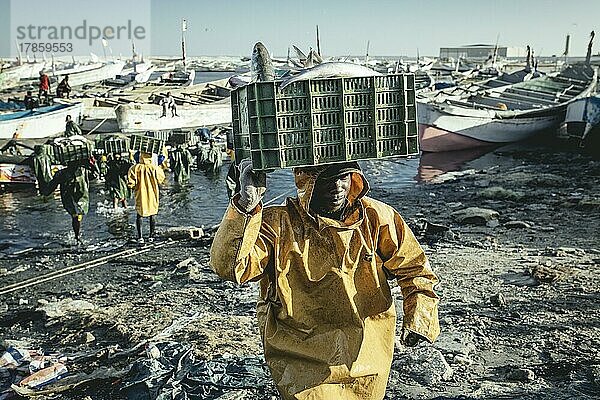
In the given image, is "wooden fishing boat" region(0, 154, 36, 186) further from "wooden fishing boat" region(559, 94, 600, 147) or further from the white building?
the white building

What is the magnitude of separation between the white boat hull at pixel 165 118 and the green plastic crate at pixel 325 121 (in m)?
22.6

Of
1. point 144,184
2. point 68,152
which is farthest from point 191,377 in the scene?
point 68,152

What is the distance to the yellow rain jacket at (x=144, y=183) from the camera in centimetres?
942

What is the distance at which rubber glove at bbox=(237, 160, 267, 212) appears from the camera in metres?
2.19

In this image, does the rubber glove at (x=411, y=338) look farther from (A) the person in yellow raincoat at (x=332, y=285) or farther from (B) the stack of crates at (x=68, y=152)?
(B) the stack of crates at (x=68, y=152)

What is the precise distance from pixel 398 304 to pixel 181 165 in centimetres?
1066

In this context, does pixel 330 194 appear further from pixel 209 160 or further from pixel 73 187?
pixel 209 160

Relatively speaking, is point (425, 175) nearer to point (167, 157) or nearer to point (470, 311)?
point (167, 157)

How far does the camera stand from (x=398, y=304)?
240 inches

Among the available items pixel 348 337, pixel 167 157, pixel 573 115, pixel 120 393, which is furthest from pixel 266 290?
pixel 573 115

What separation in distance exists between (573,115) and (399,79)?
19.5 metres

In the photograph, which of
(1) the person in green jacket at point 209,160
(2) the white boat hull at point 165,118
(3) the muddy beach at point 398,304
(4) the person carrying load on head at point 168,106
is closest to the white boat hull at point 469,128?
(1) the person in green jacket at point 209,160

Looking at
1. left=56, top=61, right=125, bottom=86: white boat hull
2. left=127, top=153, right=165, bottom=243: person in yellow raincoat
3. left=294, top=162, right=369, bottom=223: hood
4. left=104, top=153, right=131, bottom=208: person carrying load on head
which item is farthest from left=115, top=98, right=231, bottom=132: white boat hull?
left=294, top=162, right=369, bottom=223: hood

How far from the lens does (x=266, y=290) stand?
8.39 ft
